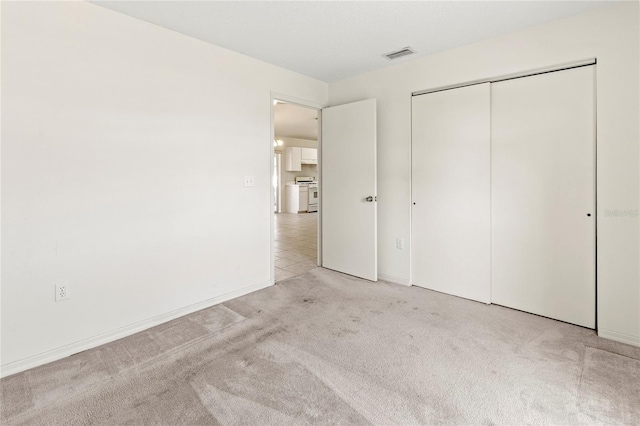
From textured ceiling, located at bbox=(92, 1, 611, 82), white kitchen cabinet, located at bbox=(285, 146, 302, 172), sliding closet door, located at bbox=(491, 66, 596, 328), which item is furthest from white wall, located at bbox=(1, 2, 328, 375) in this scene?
white kitchen cabinet, located at bbox=(285, 146, 302, 172)

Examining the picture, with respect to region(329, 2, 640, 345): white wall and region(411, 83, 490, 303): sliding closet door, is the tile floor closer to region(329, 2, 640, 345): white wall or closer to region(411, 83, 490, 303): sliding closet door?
region(411, 83, 490, 303): sliding closet door

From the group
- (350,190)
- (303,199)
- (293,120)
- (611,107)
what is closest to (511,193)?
(611,107)

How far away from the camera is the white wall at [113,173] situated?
195 centimetres

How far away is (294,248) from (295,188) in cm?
517

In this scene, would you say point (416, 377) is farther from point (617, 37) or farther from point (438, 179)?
point (617, 37)

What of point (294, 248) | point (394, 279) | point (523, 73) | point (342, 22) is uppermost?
point (342, 22)

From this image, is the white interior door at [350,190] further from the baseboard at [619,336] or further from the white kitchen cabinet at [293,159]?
the white kitchen cabinet at [293,159]

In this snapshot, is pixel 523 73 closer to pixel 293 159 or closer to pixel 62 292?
pixel 62 292

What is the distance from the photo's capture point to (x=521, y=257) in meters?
2.76

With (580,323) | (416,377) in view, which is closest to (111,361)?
(416,377)

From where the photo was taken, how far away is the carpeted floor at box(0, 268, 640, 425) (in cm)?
157

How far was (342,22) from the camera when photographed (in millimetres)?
2473

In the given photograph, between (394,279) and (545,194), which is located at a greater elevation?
(545,194)

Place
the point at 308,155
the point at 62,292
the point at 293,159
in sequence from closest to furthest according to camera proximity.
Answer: the point at 62,292
the point at 293,159
the point at 308,155
